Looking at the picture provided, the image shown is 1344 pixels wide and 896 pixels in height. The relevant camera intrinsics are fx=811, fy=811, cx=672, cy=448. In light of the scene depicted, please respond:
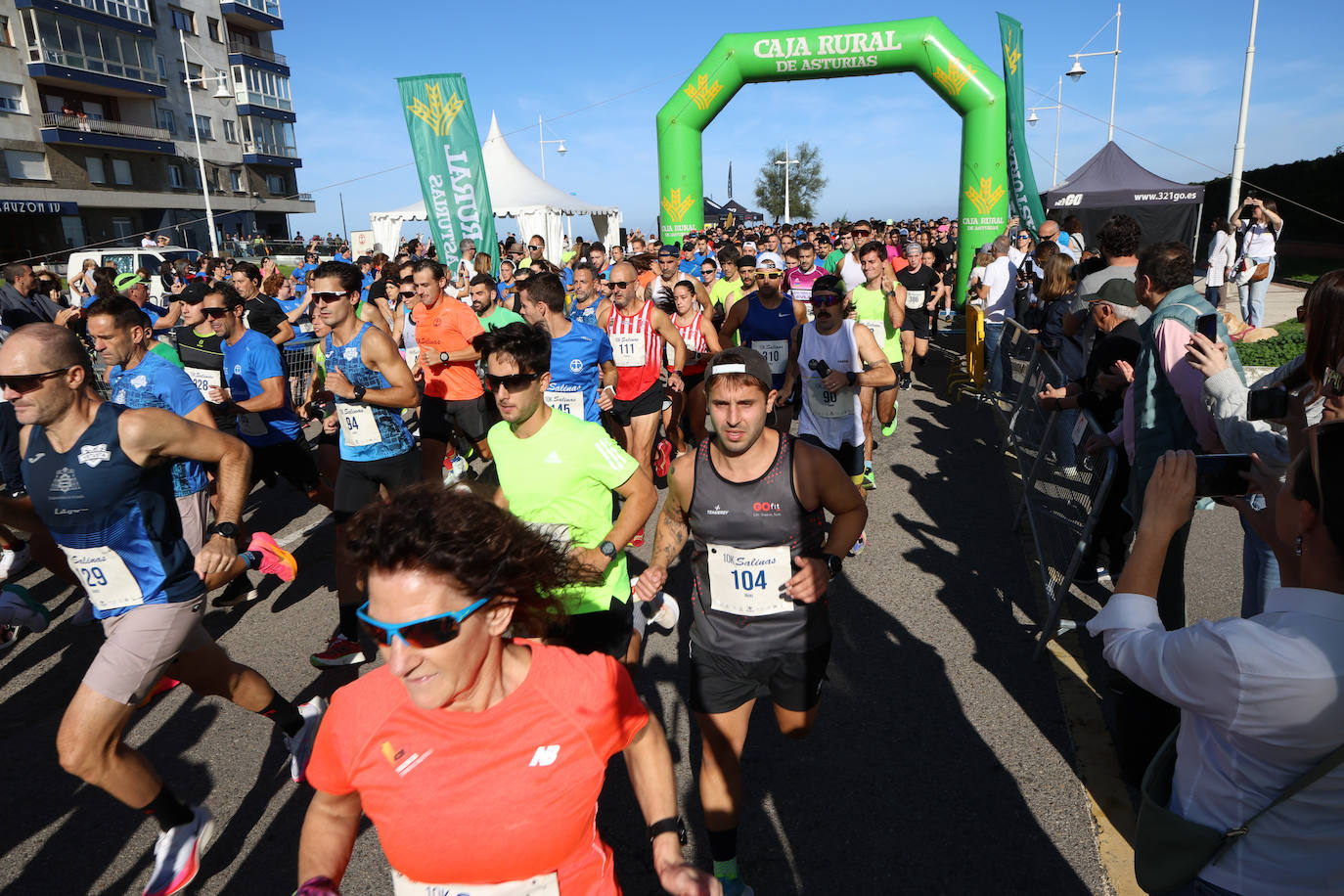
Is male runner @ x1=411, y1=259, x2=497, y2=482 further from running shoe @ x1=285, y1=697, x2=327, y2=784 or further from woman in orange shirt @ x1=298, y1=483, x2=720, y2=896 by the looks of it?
woman in orange shirt @ x1=298, y1=483, x2=720, y2=896

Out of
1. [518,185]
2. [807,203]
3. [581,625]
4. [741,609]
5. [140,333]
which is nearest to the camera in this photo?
[741,609]

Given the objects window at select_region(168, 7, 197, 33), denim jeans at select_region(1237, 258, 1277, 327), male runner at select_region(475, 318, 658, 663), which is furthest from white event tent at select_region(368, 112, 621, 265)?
window at select_region(168, 7, 197, 33)

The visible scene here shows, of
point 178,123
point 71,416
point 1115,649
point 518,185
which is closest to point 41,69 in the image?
point 178,123

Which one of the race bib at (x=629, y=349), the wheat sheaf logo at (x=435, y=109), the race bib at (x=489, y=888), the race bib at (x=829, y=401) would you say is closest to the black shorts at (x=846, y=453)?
the race bib at (x=829, y=401)

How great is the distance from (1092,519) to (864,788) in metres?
1.80

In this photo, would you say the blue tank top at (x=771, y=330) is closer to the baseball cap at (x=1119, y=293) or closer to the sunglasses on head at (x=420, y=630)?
the baseball cap at (x=1119, y=293)

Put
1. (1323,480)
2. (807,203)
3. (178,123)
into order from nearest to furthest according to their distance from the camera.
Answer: (1323,480) → (178,123) → (807,203)

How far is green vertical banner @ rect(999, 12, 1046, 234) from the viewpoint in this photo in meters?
13.6

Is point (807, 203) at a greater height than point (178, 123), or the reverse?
point (178, 123)

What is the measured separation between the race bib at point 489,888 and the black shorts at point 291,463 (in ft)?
15.1

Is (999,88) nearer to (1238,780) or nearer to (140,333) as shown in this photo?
(140,333)

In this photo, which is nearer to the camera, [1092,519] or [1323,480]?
[1323,480]

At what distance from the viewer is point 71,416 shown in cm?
291

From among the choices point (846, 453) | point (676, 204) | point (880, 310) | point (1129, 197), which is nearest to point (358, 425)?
point (846, 453)
